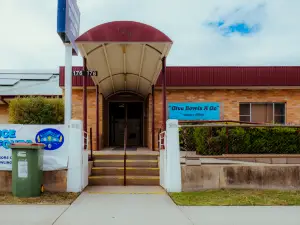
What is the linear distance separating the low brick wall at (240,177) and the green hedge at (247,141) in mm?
1695

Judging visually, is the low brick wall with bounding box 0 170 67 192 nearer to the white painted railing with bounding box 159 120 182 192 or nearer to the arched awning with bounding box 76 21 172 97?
the white painted railing with bounding box 159 120 182 192

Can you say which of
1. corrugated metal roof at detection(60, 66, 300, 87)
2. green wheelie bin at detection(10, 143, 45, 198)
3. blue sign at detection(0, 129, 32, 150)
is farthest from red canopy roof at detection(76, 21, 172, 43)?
corrugated metal roof at detection(60, 66, 300, 87)

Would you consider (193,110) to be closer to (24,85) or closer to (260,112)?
(260,112)

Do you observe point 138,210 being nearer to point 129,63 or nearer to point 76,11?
point 129,63

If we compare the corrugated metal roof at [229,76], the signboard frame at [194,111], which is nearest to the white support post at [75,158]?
the corrugated metal roof at [229,76]

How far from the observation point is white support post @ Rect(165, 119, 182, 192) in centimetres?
973

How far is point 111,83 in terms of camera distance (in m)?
16.0

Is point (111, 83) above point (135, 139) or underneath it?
above

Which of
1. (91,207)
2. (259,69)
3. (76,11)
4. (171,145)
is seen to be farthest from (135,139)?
(91,207)

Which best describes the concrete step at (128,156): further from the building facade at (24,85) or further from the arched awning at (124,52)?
the building facade at (24,85)

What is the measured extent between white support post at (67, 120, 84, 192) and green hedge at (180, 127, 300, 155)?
12.9ft

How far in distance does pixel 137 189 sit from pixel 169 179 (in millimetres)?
1114

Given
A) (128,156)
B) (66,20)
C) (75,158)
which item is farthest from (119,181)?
(66,20)

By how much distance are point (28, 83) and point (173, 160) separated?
1492 cm
